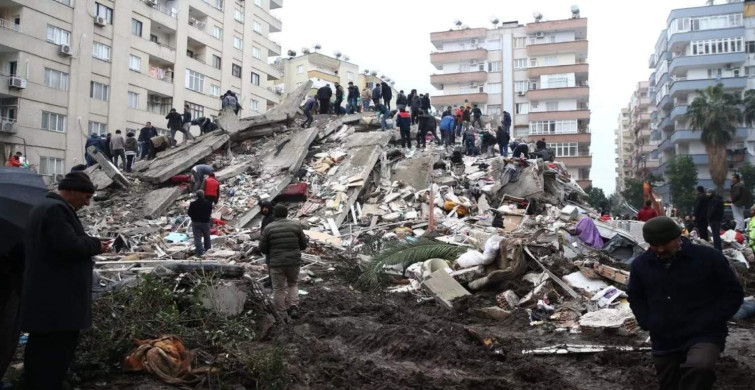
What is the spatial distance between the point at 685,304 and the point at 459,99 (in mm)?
54029

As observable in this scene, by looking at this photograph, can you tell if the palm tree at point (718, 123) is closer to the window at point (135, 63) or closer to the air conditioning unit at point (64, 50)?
the window at point (135, 63)

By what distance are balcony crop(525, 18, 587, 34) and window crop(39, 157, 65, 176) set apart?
4240cm

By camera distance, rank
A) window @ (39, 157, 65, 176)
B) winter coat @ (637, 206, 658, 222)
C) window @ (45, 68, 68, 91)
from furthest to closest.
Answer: window @ (45, 68, 68, 91)
window @ (39, 157, 65, 176)
winter coat @ (637, 206, 658, 222)

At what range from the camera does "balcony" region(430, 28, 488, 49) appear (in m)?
56.2

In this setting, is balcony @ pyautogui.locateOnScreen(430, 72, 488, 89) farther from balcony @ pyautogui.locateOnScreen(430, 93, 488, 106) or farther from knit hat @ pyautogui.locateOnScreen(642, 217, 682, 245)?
knit hat @ pyautogui.locateOnScreen(642, 217, 682, 245)

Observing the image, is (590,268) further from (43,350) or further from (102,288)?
→ (43,350)

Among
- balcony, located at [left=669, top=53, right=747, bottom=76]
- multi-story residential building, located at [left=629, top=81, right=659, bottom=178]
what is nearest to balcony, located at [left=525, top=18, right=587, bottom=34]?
balcony, located at [left=669, top=53, right=747, bottom=76]

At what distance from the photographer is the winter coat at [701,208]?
40.9 feet

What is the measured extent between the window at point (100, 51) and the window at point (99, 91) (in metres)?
1.47

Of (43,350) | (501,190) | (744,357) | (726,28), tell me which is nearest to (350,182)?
(501,190)

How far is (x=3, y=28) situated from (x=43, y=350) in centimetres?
2882

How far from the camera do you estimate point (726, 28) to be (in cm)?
4825

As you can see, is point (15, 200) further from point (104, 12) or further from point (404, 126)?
point (104, 12)

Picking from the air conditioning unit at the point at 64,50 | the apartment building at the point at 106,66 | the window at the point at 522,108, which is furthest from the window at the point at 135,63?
the window at the point at 522,108
